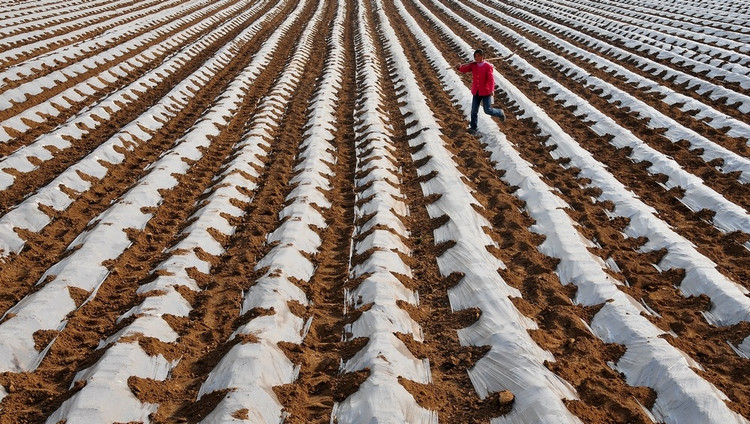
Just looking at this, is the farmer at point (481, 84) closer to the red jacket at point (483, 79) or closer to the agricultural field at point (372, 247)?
the red jacket at point (483, 79)

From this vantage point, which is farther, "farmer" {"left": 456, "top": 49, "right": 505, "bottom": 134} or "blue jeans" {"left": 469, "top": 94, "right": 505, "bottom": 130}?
"blue jeans" {"left": 469, "top": 94, "right": 505, "bottom": 130}

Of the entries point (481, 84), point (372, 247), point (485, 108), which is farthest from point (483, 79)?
point (372, 247)

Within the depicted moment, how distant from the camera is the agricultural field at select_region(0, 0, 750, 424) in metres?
3.27

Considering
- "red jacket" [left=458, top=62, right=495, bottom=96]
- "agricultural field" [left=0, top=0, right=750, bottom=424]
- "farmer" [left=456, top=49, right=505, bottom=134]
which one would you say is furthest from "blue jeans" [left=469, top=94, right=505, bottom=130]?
"agricultural field" [left=0, top=0, right=750, bottom=424]

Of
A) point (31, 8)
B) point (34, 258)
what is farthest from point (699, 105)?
point (31, 8)

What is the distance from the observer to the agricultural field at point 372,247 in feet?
10.7

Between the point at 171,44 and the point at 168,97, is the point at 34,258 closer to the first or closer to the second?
the point at 168,97

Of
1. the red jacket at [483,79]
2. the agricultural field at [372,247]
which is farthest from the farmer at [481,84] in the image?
the agricultural field at [372,247]

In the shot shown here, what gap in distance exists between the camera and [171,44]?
1502cm

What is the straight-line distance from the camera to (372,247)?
4.98m

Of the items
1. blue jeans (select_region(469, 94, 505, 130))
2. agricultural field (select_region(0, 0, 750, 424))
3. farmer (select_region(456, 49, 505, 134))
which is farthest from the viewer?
blue jeans (select_region(469, 94, 505, 130))

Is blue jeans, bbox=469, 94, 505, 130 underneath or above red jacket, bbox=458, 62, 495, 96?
underneath

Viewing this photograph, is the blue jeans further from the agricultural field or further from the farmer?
the agricultural field

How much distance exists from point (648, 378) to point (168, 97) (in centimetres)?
953
